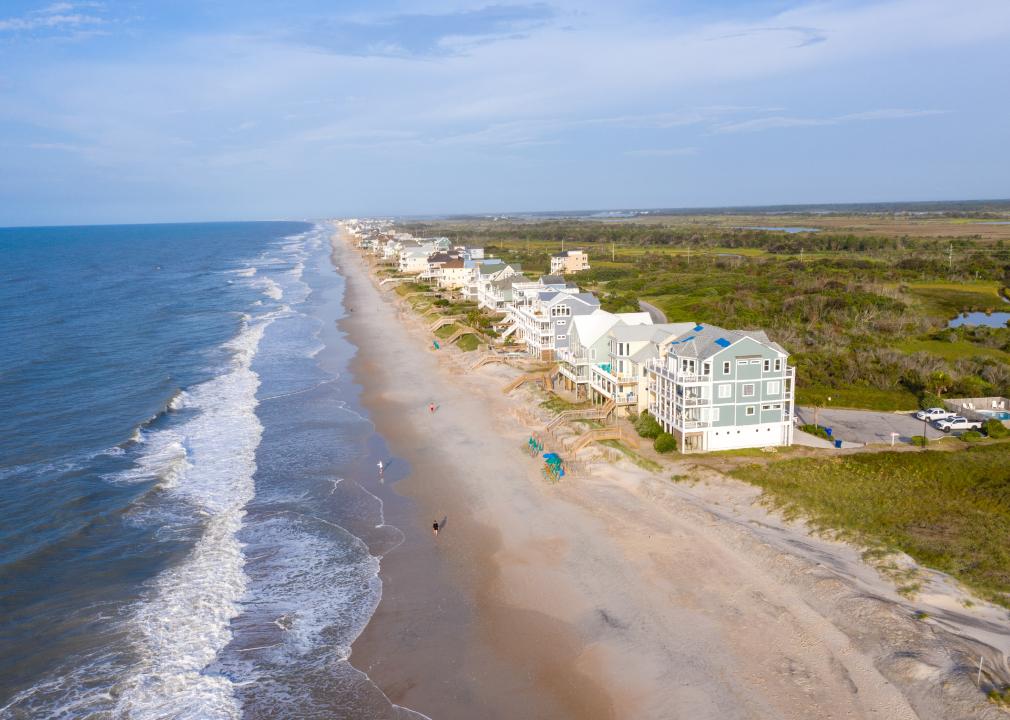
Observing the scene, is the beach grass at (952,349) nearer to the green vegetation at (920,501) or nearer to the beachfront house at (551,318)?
the green vegetation at (920,501)

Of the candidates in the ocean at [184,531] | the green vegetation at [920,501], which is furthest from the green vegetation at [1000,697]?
the ocean at [184,531]

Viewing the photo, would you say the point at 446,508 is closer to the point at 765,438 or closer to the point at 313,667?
the point at 313,667

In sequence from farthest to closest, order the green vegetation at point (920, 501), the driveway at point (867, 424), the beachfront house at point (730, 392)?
the driveway at point (867, 424)
the beachfront house at point (730, 392)
the green vegetation at point (920, 501)

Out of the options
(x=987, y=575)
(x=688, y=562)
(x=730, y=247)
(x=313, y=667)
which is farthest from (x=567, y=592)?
(x=730, y=247)

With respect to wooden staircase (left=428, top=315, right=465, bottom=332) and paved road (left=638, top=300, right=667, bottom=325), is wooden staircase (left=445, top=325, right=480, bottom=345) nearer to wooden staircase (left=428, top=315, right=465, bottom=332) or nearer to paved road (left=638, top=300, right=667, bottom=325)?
wooden staircase (left=428, top=315, right=465, bottom=332)

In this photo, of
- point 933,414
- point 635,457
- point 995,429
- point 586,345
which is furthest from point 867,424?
point 586,345

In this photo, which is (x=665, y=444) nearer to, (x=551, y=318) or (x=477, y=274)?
(x=551, y=318)

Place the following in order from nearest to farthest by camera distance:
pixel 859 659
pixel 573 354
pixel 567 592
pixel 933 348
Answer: pixel 859 659
pixel 567 592
pixel 573 354
pixel 933 348
